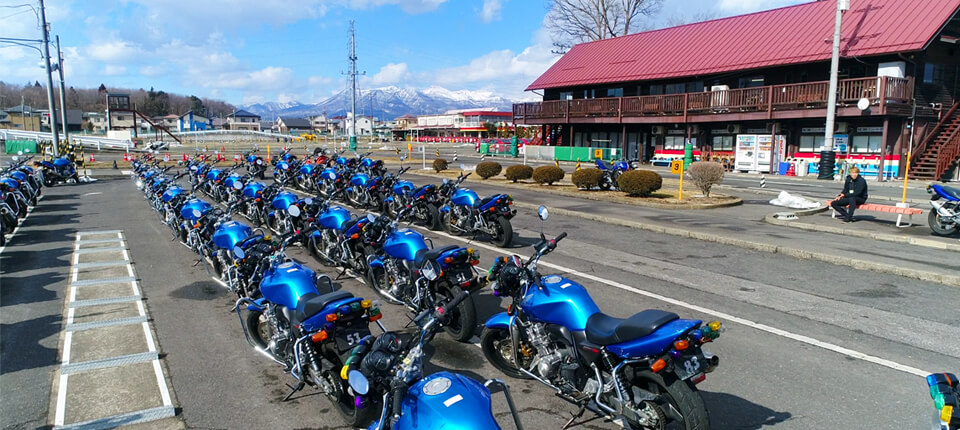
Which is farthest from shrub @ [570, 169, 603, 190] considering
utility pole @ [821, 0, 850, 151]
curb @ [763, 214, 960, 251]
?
utility pole @ [821, 0, 850, 151]

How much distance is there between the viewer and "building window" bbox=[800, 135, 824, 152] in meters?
30.0

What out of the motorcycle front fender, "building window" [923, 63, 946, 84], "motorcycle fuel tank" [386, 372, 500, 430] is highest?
"building window" [923, 63, 946, 84]

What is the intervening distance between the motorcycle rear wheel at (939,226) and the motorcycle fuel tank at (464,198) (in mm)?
9421

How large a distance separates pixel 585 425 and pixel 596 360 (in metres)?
0.63

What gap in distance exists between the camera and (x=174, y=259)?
1002cm

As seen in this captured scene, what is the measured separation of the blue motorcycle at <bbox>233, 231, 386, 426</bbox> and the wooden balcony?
2851 cm

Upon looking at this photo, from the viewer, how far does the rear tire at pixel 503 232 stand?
10.7 meters

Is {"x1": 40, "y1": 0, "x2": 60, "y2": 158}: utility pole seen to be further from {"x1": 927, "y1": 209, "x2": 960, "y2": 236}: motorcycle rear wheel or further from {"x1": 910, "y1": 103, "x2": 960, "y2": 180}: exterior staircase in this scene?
{"x1": 910, "y1": 103, "x2": 960, "y2": 180}: exterior staircase

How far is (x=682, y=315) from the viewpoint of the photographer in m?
7.06

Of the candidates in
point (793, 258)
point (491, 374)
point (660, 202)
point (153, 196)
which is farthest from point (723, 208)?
point (153, 196)

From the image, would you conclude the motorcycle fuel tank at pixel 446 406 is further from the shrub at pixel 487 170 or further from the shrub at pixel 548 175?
the shrub at pixel 487 170

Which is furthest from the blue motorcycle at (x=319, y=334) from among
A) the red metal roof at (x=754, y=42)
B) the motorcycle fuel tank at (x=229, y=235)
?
the red metal roof at (x=754, y=42)

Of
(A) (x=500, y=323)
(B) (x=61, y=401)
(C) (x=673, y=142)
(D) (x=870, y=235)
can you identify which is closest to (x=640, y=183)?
(D) (x=870, y=235)

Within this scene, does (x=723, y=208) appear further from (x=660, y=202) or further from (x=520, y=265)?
(x=520, y=265)
